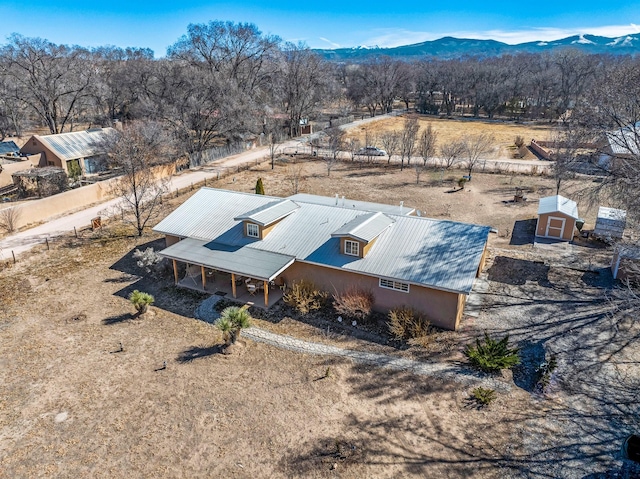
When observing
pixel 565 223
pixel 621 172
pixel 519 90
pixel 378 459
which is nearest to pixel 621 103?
pixel 621 172

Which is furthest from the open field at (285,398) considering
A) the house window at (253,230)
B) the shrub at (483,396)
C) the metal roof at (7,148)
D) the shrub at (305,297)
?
the metal roof at (7,148)

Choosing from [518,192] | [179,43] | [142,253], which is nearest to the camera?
[142,253]

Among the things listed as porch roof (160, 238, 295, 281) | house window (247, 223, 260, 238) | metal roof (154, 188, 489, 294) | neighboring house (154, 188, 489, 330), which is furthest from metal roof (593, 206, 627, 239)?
house window (247, 223, 260, 238)

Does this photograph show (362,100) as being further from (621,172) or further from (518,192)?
(621,172)

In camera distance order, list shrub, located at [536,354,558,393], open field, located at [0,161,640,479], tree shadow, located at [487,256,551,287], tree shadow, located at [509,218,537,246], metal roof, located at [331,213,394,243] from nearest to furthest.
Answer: open field, located at [0,161,640,479] → shrub, located at [536,354,558,393] → metal roof, located at [331,213,394,243] → tree shadow, located at [487,256,551,287] → tree shadow, located at [509,218,537,246]

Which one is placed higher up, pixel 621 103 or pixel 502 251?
pixel 621 103

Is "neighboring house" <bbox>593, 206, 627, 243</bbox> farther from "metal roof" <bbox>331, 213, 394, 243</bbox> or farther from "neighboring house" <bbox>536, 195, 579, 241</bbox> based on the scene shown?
"metal roof" <bbox>331, 213, 394, 243</bbox>

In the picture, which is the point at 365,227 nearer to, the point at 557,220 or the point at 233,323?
the point at 233,323

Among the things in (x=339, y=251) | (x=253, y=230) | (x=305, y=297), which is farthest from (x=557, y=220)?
(x=253, y=230)
